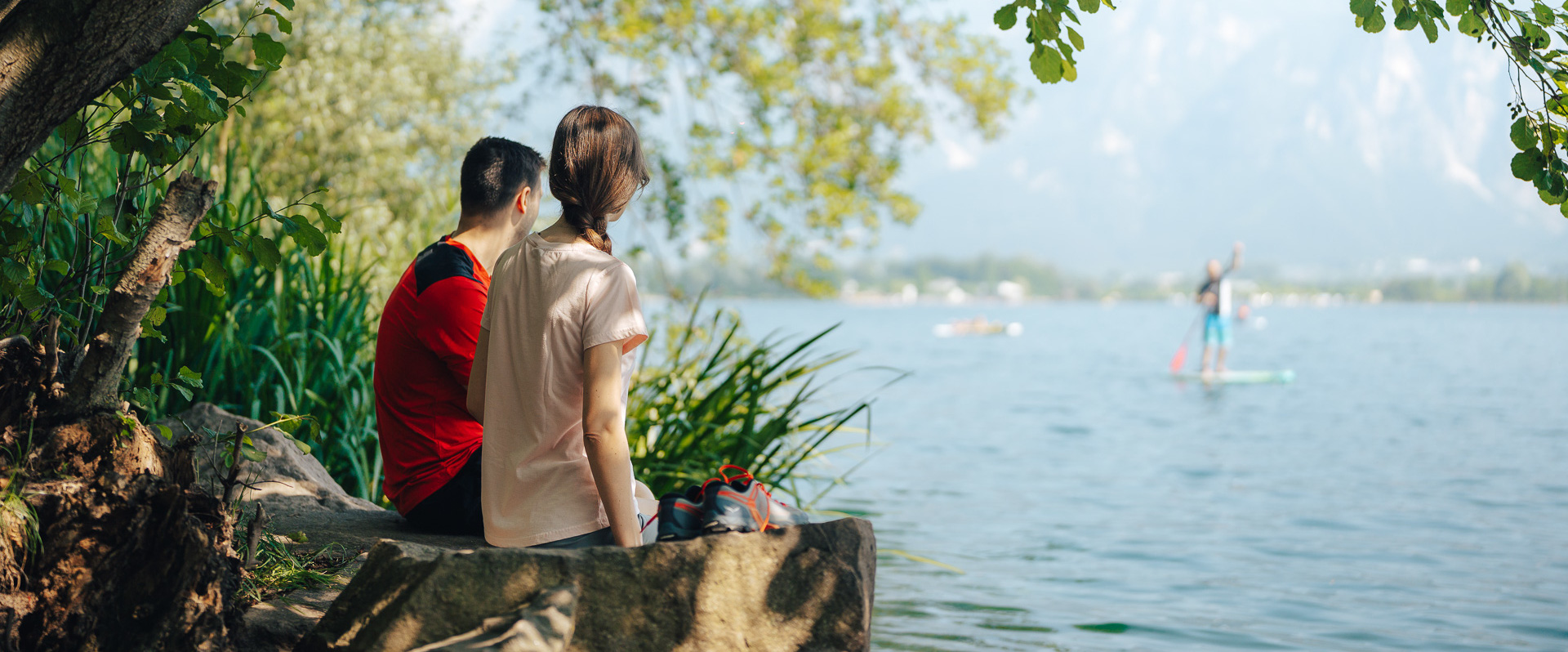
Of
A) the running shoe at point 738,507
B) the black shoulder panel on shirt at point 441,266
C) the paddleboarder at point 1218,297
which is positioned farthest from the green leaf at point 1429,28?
the paddleboarder at point 1218,297

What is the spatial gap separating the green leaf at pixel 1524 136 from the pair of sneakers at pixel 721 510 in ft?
5.68

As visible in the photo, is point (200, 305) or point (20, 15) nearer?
point (20, 15)

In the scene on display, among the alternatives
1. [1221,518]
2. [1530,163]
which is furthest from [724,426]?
[1221,518]

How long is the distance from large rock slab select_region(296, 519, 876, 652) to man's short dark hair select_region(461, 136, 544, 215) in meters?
1.02

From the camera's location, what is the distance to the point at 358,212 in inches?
310

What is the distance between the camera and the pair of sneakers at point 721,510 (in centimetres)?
202

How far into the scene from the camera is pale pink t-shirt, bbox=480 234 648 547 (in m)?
2.00

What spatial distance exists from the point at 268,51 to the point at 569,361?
80 cm

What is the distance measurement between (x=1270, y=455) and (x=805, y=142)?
763 centimetres

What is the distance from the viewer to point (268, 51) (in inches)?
78.4

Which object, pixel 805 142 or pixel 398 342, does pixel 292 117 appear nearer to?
pixel 805 142

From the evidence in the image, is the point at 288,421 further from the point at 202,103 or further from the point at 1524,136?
the point at 1524,136

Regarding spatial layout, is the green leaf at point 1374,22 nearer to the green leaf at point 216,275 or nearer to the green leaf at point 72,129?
the green leaf at point 216,275

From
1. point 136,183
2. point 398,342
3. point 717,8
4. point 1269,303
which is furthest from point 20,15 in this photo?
point 1269,303
